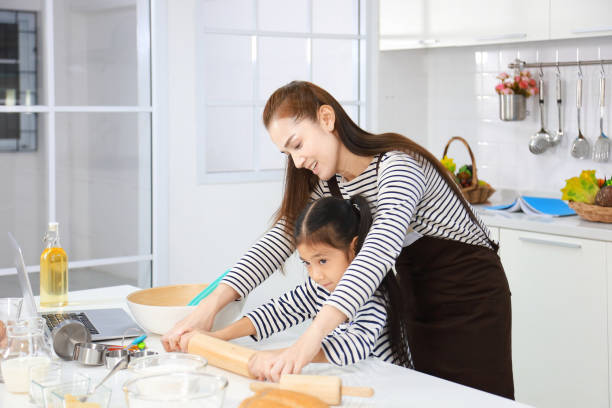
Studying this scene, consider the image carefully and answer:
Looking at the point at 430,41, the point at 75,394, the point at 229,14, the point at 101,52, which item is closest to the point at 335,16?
the point at 430,41

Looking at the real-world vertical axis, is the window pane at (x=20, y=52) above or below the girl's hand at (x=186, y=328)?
above

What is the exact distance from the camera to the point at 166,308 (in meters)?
1.77

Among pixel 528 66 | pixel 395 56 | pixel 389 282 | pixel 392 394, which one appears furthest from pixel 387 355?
pixel 395 56

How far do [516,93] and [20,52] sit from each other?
7.55 ft

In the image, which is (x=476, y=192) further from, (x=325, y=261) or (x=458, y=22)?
(x=325, y=261)

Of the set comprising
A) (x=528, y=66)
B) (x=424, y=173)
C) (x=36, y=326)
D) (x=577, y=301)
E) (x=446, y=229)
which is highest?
(x=528, y=66)

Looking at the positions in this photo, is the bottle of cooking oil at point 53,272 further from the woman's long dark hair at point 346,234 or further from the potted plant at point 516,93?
the potted plant at point 516,93

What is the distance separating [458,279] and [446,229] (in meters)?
0.15

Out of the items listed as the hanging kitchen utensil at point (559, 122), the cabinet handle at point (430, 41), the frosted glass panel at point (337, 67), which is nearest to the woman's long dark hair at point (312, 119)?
the hanging kitchen utensil at point (559, 122)

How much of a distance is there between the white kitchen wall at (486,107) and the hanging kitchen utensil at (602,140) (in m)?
0.03

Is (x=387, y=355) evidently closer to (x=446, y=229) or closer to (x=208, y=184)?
(x=446, y=229)

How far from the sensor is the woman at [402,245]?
1.68 metres

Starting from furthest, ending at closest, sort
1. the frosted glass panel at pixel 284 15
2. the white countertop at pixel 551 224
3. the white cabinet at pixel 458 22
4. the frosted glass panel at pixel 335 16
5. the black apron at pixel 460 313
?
the frosted glass panel at pixel 335 16, the frosted glass panel at pixel 284 15, the white cabinet at pixel 458 22, the white countertop at pixel 551 224, the black apron at pixel 460 313

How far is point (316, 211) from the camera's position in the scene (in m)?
1.76
